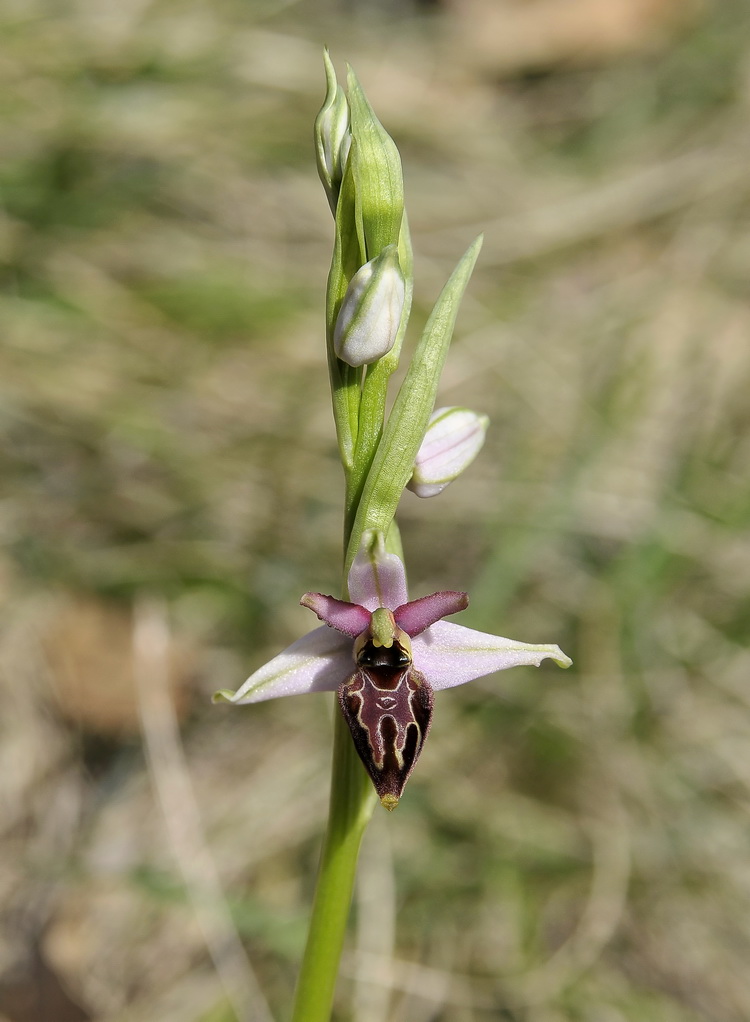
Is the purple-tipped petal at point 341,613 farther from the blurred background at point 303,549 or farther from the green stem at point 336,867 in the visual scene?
the blurred background at point 303,549

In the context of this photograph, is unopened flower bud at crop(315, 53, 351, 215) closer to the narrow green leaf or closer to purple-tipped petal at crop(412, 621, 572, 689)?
the narrow green leaf

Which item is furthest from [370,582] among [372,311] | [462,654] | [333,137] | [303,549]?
[303,549]

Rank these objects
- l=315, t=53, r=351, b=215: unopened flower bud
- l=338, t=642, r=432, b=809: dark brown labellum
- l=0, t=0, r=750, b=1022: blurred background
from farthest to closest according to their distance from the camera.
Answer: l=0, t=0, r=750, b=1022: blurred background → l=315, t=53, r=351, b=215: unopened flower bud → l=338, t=642, r=432, b=809: dark brown labellum

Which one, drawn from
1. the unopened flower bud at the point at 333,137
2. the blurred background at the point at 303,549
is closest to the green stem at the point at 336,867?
the unopened flower bud at the point at 333,137

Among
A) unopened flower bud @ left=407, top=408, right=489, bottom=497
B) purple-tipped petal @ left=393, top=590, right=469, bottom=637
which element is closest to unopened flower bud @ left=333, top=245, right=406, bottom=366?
unopened flower bud @ left=407, top=408, right=489, bottom=497

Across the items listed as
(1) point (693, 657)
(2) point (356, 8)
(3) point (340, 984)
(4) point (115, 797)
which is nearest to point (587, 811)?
(1) point (693, 657)

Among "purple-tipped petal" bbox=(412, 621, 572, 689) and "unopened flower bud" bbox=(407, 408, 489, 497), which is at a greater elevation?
"unopened flower bud" bbox=(407, 408, 489, 497)

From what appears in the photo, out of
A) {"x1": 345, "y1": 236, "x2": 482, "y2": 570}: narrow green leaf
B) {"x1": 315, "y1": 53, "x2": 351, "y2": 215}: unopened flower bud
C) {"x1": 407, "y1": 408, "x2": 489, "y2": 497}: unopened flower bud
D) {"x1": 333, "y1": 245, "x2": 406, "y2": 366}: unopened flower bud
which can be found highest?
{"x1": 315, "y1": 53, "x2": 351, "y2": 215}: unopened flower bud

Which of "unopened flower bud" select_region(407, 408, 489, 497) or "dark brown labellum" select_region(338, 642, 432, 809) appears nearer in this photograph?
"dark brown labellum" select_region(338, 642, 432, 809)
